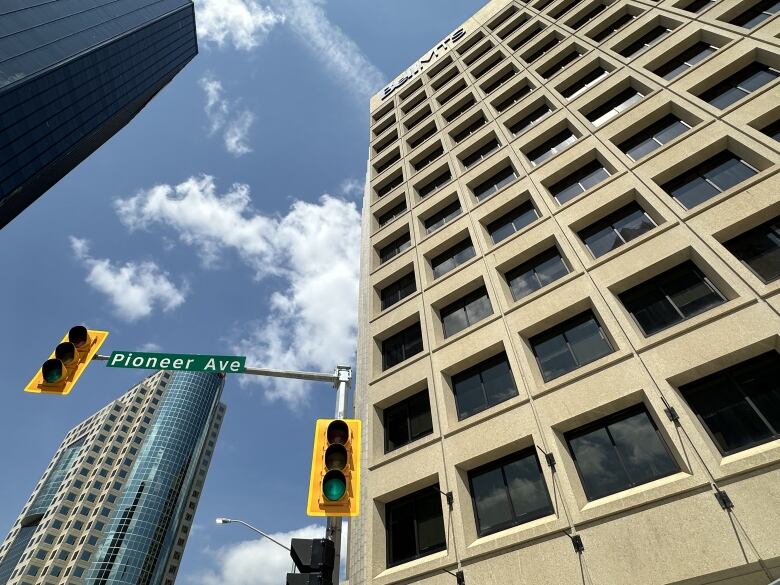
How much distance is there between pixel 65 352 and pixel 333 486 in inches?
231

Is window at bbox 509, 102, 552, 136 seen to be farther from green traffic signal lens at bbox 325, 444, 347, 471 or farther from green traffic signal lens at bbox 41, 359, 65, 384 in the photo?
green traffic signal lens at bbox 41, 359, 65, 384

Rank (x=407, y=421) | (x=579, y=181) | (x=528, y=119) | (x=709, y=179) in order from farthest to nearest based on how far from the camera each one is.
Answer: (x=528, y=119)
(x=579, y=181)
(x=407, y=421)
(x=709, y=179)

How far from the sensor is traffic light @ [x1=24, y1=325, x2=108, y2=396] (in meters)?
7.56

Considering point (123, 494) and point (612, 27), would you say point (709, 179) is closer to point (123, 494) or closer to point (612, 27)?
point (612, 27)

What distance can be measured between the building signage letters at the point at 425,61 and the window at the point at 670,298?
31393 millimetres

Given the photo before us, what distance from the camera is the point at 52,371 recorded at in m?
7.56

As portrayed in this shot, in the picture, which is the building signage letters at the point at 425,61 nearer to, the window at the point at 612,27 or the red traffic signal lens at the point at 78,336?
the window at the point at 612,27

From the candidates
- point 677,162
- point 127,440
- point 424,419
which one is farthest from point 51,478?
point 677,162

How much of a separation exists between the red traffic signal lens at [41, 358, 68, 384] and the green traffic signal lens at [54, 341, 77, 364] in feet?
0.37

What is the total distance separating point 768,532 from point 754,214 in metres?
7.84

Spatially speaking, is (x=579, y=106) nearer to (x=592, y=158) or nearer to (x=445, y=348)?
(x=592, y=158)

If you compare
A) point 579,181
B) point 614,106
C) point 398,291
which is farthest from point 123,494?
point 614,106

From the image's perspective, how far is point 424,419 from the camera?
14.5m

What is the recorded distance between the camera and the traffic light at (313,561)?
4848 mm
